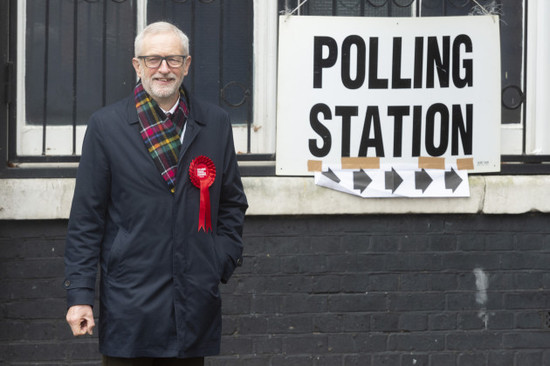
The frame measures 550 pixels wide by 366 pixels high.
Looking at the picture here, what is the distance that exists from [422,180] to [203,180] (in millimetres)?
2315

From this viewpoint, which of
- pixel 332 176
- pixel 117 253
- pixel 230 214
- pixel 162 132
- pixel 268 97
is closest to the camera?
pixel 117 253

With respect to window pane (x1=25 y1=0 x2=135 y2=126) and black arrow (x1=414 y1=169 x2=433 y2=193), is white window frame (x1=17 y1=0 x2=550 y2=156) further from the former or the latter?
black arrow (x1=414 y1=169 x2=433 y2=193)

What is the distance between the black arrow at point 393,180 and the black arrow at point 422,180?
0.09 meters

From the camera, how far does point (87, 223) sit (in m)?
4.01

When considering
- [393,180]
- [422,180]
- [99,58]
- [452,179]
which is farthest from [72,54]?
[452,179]

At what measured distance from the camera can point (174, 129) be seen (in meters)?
4.11

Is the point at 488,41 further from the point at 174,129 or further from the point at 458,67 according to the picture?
the point at 174,129

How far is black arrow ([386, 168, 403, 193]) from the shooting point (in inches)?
240

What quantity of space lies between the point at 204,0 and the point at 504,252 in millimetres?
2241

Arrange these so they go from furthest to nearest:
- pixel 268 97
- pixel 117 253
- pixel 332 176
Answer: pixel 268 97 < pixel 332 176 < pixel 117 253

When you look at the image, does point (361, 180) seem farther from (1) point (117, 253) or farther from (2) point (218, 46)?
(1) point (117, 253)

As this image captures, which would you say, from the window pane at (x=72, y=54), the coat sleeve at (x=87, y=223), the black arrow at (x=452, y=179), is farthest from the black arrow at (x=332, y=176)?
the coat sleeve at (x=87, y=223)

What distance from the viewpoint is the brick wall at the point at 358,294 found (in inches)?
234

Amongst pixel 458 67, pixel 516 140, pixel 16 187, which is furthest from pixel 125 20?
pixel 516 140
